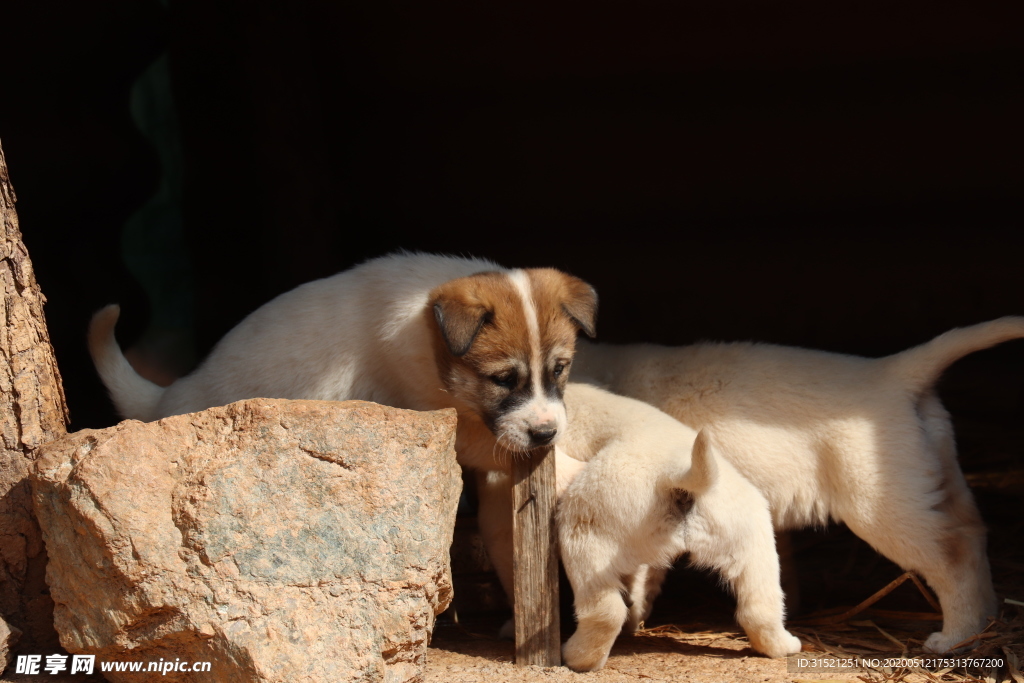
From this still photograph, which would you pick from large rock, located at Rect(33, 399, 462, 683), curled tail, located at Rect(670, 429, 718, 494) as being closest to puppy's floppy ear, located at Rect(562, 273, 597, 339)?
curled tail, located at Rect(670, 429, 718, 494)

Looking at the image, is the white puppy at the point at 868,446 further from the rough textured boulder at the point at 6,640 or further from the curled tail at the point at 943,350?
the rough textured boulder at the point at 6,640

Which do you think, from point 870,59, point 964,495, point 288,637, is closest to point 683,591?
point 964,495

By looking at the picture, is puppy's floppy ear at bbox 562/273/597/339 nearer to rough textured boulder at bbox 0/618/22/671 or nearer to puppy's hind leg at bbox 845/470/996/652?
puppy's hind leg at bbox 845/470/996/652

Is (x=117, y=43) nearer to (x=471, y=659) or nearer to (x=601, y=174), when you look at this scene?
(x=601, y=174)

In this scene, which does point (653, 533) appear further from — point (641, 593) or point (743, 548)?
point (641, 593)

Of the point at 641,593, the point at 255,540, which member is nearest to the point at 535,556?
the point at 641,593

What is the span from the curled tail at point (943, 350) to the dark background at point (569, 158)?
2.09 metres

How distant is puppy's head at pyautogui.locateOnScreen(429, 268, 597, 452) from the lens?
352 centimetres

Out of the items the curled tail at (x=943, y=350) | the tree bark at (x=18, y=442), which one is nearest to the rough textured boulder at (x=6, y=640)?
the tree bark at (x=18, y=442)

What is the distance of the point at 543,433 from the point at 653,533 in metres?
0.59

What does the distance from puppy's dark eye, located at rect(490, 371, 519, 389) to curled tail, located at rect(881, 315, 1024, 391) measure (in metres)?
1.80

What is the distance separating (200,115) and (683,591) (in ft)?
15.7

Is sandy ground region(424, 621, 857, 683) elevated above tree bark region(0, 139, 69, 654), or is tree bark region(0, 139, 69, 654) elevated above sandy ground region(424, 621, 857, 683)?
tree bark region(0, 139, 69, 654)

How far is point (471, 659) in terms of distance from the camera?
145 inches
